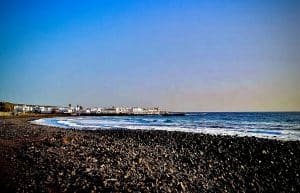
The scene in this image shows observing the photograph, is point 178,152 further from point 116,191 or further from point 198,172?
point 116,191

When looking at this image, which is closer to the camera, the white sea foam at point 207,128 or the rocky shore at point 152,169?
the rocky shore at point 152,169

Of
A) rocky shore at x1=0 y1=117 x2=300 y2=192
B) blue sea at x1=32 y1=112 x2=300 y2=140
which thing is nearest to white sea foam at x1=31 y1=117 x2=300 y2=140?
blue sea at x1=32 y1=112 x2=300 y2=140

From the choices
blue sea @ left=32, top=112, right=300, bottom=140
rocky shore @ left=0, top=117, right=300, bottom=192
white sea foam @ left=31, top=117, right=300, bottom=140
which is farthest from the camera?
blue sea @ left=32, top=112, right=300, bottom=140

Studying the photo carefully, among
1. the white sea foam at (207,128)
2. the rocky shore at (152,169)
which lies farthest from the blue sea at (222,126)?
the rocky shore at (152,169)

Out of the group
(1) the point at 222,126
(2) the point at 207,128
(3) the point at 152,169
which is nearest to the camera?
(3) the point at 152,169

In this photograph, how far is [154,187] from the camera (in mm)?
11367

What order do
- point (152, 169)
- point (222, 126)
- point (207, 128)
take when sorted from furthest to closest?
1. point (222, 126)
2. point (207, 128)
3. point (152, 169)

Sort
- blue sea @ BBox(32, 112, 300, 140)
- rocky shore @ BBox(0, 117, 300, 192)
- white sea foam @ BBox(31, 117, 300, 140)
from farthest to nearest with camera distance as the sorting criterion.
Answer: blue sea @ BBox(32, 112, 300, 140)
white sea foam @ BBox(31, 117, 300, 140)
rocky shore @ BBox(0, 117, 300, 192)

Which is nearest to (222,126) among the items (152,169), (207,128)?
(207,128)

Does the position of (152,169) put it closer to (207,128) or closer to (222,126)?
(207,128)

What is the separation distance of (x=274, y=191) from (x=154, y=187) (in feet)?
13.4

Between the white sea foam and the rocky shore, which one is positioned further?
the white sea foam

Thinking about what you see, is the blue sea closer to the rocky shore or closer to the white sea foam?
Result: the white sea foam

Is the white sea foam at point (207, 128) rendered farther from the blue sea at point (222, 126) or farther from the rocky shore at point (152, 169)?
the rocky shore at point (152, 169)
